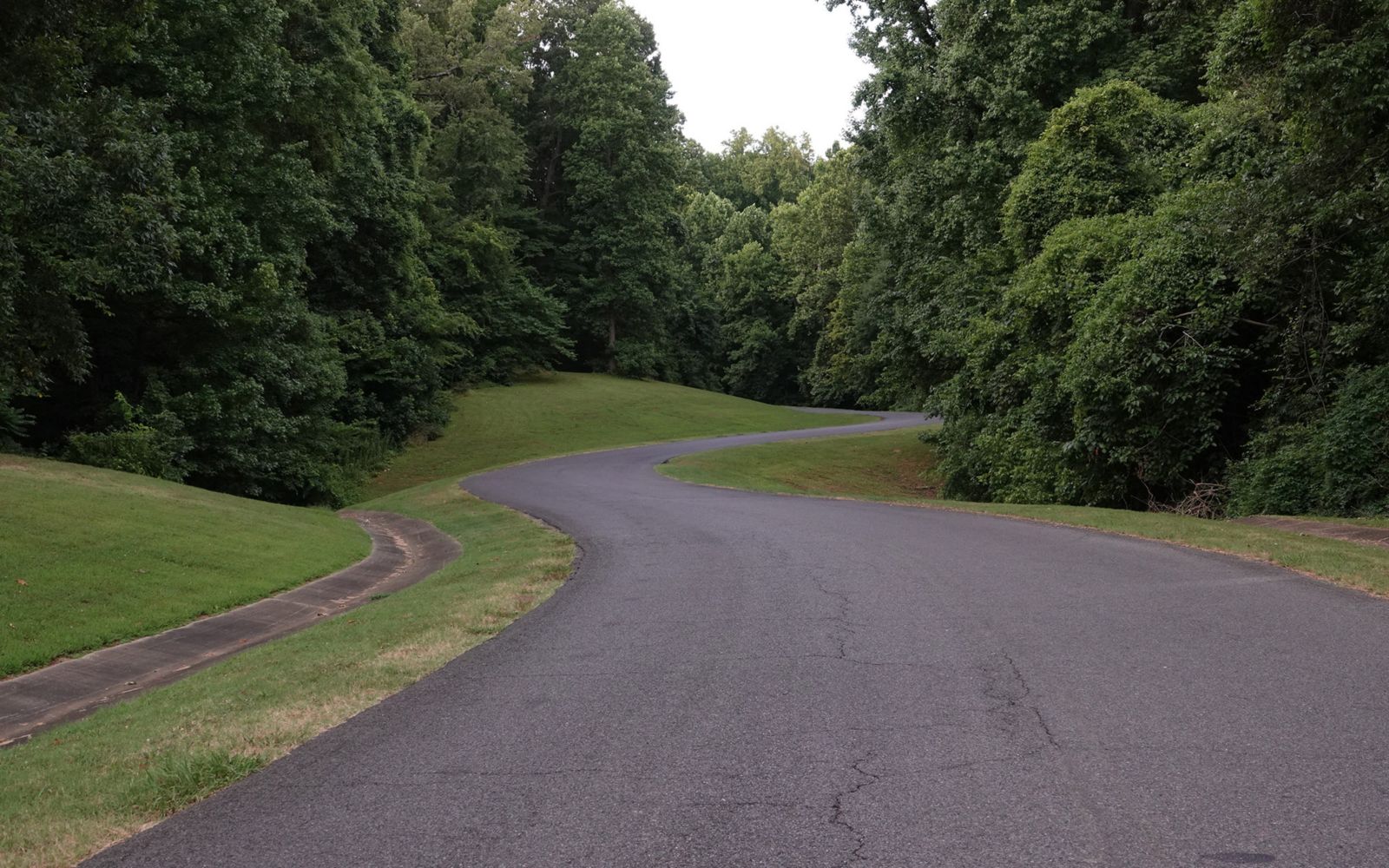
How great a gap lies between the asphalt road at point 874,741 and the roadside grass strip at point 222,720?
28cm

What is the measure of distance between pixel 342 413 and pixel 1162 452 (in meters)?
33.4

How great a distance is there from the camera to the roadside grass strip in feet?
15.9

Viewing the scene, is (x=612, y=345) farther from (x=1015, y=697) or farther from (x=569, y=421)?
(x=1015, y=697)

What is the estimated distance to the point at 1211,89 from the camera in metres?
19.8

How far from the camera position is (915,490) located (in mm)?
34250

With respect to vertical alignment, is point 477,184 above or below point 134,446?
above

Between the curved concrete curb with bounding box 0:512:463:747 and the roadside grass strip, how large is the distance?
33.9 inches

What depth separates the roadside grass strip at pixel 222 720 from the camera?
15.9ft

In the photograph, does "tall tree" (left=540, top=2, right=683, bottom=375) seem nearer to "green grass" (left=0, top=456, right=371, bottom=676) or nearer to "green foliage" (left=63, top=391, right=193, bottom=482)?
"green foliage" (left=63, top=391, right=193, bottom=482)

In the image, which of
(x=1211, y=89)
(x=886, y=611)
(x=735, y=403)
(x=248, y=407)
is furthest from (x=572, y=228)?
(x=886, y=611)

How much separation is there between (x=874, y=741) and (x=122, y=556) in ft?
40.2

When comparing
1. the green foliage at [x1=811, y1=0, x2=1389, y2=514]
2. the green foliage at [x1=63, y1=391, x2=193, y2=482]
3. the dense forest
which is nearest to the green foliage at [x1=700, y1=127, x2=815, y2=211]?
the dense forest

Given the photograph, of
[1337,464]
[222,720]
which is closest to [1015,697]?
[222,720]

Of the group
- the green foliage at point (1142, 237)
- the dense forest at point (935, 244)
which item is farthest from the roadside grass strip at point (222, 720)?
the green foliage at point (1142, 237)
